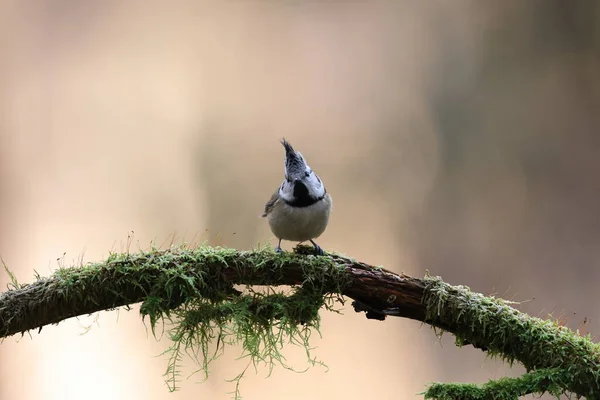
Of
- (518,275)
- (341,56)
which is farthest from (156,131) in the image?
(518,275)

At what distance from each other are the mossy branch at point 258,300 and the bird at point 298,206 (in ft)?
1.11

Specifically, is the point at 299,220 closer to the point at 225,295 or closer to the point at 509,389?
the point at 225,295

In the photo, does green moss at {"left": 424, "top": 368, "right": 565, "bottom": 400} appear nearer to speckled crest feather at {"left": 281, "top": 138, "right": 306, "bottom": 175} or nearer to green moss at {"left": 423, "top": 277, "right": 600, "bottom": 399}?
green moss at {"left": 423, "top": 277, "right": 600, "bottom": 399}

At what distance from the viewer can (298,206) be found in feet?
7.97

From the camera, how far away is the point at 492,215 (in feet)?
14.3

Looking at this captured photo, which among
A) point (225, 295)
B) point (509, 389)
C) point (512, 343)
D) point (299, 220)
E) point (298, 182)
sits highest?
point (298, 182)

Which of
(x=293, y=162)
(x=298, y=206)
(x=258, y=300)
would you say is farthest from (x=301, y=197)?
(x=258, y=300)

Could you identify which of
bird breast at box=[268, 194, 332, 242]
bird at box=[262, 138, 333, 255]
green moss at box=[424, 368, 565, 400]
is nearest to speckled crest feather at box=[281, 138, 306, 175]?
bird at box=[262, 138, 333, 255]

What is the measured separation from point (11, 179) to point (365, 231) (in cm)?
254

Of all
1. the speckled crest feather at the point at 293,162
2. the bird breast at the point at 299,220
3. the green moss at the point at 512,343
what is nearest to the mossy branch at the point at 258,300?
the green moss at the point at 512,343

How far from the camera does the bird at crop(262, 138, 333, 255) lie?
7.93ft

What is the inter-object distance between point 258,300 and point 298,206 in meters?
0.52

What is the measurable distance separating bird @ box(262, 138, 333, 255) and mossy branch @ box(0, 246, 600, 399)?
0.34 metres

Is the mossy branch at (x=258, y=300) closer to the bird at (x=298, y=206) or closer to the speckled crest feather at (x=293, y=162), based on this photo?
the bird at (x=298, y=206)
